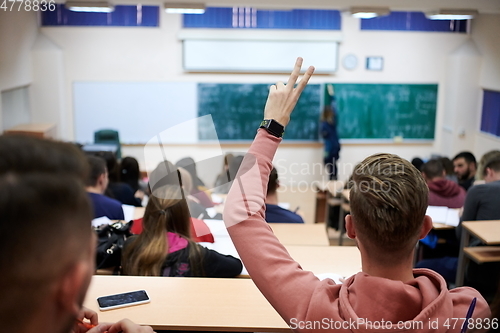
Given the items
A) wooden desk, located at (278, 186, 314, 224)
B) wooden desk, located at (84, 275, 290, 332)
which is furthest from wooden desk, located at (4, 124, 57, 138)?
wooden desk, located at (84, 275, 290, 332)

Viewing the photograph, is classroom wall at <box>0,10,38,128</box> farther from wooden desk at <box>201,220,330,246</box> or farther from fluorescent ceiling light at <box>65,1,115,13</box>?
wooden desk at <box>201,220,330,246</box>

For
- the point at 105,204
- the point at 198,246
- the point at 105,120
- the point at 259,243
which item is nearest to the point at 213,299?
the point at 198,246

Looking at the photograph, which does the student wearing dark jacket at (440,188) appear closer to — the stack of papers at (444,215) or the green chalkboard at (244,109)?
the stack of papers at (444,215)

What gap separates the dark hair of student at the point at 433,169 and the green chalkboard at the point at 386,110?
3.37 meters

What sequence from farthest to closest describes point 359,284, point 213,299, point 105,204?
1. point 105,204
2. point 213,299
3. point 359,284

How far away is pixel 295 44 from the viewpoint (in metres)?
6.76

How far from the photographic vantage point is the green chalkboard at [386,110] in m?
7.12

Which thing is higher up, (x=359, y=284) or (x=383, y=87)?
(x=383, y=87)

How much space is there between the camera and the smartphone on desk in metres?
1.78

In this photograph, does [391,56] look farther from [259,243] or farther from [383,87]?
[259,243]

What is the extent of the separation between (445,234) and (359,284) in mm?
3057

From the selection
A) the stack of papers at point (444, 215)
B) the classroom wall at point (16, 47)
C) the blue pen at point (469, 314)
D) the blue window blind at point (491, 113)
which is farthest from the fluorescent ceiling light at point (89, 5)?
the blue window blind at point (491, 113)

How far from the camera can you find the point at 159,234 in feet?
7.25

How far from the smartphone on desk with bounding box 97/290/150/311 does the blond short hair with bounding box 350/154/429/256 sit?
1.12 m
